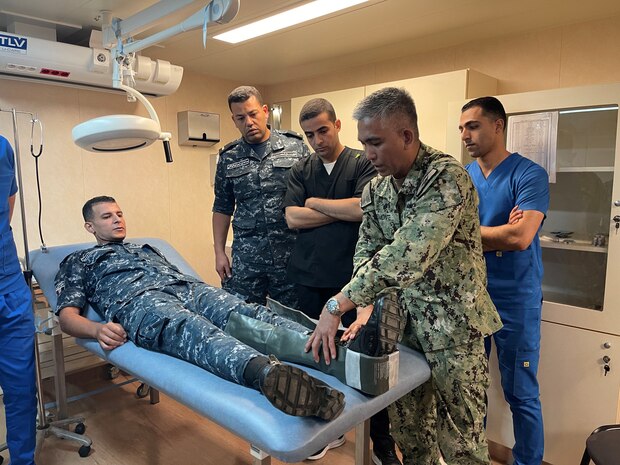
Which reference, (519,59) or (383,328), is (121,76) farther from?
(519,59)

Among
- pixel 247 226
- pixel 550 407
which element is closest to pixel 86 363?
pixel 247 226

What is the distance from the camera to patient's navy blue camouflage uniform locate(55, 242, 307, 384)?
4.92ft

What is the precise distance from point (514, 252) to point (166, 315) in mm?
1403

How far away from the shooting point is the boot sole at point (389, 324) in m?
1.16

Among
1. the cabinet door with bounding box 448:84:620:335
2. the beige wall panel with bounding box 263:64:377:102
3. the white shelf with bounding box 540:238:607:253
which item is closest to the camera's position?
the cabinet door with bounding box 448:84:620:335

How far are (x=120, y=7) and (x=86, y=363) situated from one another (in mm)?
2231

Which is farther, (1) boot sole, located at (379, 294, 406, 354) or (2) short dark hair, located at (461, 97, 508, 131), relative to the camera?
(2) short dark hair, located at (461, 97, 508, 131)

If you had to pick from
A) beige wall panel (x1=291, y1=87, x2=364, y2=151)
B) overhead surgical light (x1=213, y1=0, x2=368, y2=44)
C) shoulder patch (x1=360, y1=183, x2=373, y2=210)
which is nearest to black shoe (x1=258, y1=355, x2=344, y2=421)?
shoulder patch (x1=360, y1=183, x2=373, y2=210)

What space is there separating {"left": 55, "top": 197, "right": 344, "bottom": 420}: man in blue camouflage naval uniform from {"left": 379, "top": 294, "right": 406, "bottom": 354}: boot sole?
181 millimetres

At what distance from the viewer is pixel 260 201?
2266 millimetres

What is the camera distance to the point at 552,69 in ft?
8.42

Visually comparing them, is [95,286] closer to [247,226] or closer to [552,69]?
[247,226]

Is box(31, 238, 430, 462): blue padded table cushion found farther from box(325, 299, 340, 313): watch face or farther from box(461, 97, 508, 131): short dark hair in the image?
box(461, 97, 508, 131): short dark hair

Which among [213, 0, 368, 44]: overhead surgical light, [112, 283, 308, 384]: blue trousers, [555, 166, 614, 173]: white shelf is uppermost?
[213, 0, 368, 44]: overhead surgical light
